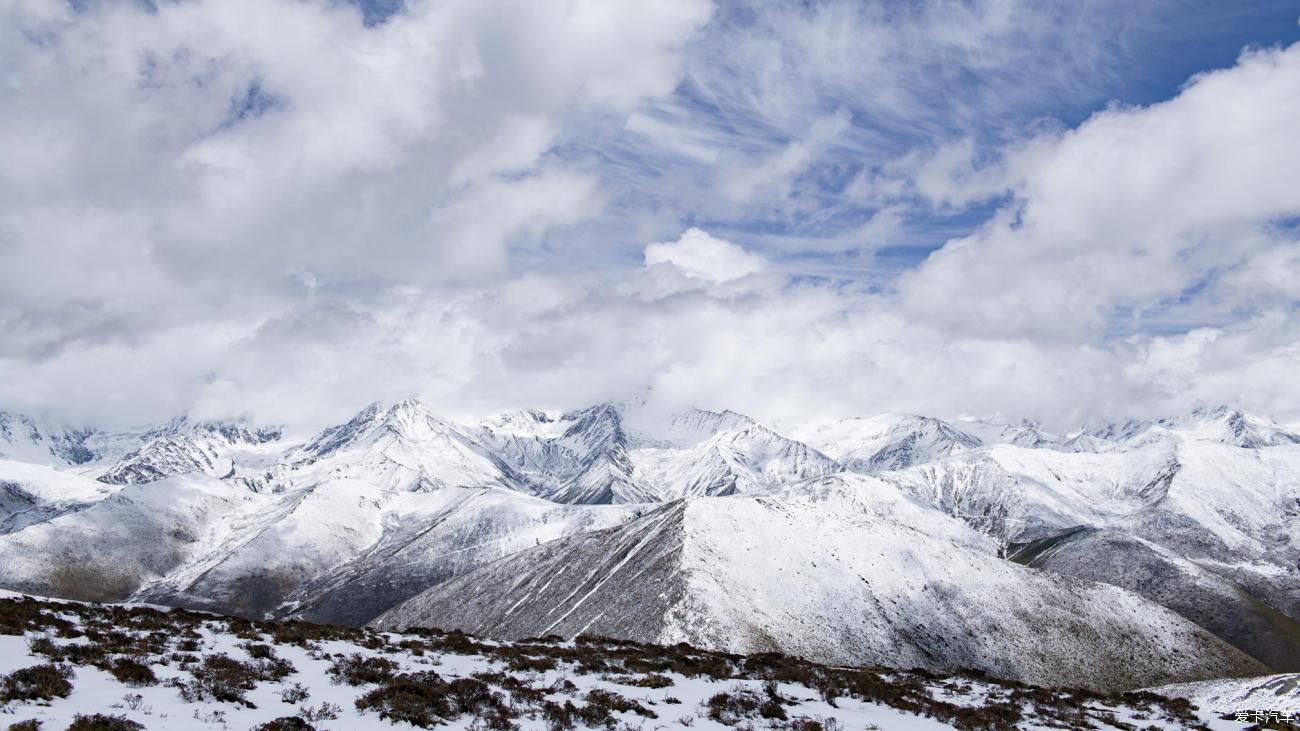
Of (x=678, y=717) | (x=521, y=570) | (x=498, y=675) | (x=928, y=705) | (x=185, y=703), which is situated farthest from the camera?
(x=521, y=570)

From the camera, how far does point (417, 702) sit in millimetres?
22375

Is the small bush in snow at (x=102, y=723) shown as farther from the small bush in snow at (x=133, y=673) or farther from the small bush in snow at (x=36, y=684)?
the small bush in snow at (x=133, y=673)

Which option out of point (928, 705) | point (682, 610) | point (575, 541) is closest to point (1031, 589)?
point (682, 610)

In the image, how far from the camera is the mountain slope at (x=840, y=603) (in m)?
118

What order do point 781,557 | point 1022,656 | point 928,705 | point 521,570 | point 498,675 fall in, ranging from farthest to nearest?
point 521,570
point 781,557
point 1022,656
point 928,705
point 498,675

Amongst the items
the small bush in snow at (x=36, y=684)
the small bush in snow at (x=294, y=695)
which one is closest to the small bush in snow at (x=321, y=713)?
the small bush in snow at (x=294, y=695)

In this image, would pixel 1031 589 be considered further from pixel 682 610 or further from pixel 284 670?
pixel 284 670

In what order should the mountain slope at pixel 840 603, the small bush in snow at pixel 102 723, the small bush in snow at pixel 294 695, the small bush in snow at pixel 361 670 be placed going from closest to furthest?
the small bush in snow at pixel 102 723 < the small bush in snow at pixel 294 695 < the small bush in snow at pixel 361 670 < the mountain slope at pixel 840 603

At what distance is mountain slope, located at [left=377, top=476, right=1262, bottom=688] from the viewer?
118m

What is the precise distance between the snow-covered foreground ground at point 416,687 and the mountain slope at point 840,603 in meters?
72.2

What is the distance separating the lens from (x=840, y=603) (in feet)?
421

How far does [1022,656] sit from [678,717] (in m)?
121

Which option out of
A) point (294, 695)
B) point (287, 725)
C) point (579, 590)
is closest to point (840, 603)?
point (579, 590)

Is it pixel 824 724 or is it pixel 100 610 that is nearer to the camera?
pixel 824 724
